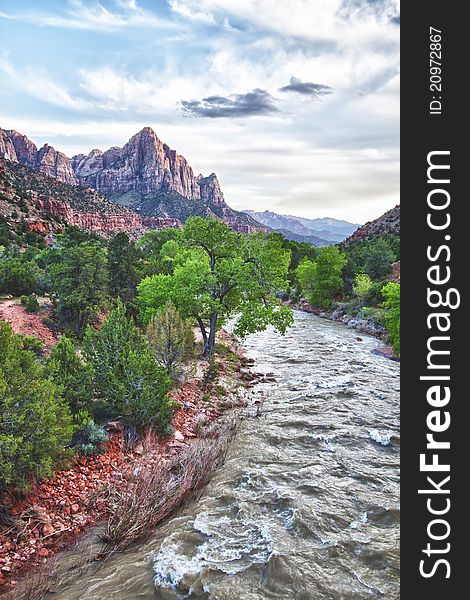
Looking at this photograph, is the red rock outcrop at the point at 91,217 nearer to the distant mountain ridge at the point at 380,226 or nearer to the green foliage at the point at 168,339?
the distant mountain ridge at the point at 380,226

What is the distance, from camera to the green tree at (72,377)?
903cm

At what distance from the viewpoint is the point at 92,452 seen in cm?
854

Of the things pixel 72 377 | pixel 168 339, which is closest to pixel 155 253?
pixel 168 339

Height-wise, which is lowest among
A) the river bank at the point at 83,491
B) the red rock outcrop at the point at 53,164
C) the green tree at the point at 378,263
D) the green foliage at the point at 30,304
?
the river bank at the point at 83,491

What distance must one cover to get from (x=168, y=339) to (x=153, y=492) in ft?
20.6

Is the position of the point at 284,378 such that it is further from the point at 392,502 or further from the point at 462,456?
the point at 462,456

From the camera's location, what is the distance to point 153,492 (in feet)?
23.6

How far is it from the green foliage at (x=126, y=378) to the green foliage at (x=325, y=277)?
33366mm

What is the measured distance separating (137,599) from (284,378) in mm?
12455

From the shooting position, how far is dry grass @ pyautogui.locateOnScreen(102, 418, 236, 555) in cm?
656

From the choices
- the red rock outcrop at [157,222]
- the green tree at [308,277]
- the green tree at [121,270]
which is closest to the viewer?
the green tree at [121,270]

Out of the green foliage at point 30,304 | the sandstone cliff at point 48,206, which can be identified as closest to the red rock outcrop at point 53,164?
the sandstone cliff at point 48,206

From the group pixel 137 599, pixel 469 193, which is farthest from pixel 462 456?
pixel 137 599

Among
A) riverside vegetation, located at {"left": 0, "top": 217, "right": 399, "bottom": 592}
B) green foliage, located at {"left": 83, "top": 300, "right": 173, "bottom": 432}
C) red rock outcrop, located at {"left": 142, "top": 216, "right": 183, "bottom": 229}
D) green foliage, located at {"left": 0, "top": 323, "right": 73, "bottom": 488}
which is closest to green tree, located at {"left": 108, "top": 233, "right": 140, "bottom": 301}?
riverside vegetation, located at {"left": 0, "top": 217, "right": 399, "bottom": 592}
